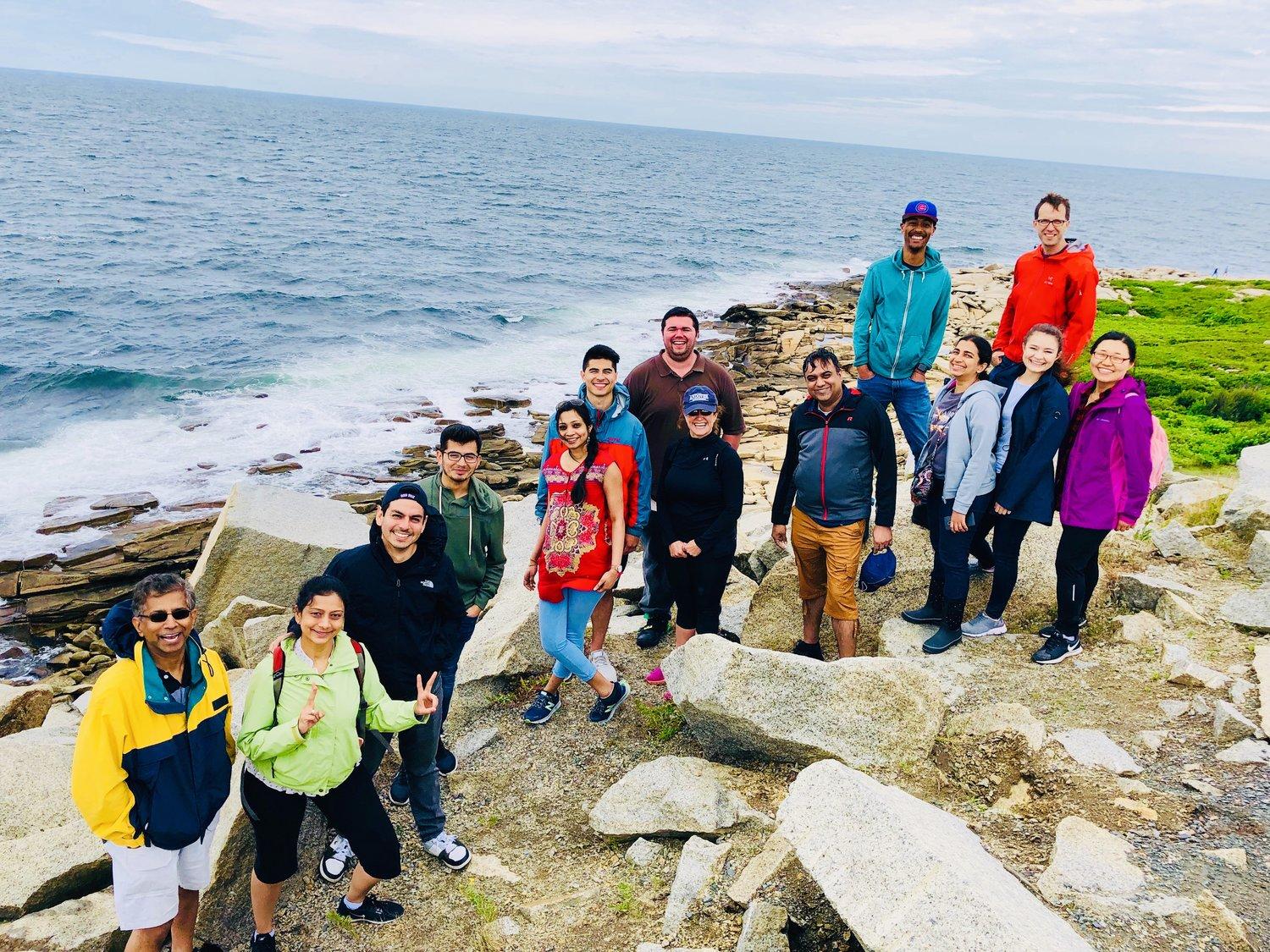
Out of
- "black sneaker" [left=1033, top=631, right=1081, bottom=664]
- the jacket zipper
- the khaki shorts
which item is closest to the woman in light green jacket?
the khaki shorts

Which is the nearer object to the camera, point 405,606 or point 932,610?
point 405,606

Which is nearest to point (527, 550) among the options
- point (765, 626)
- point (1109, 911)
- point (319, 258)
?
point (765, 626)

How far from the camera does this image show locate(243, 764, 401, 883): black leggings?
440cm

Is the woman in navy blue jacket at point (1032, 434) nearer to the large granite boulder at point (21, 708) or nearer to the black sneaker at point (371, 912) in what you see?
the black sneaker at point (371, 912)

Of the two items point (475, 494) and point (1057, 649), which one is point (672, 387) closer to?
point (475, 494)

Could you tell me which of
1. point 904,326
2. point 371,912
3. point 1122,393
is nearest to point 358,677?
point 371,912

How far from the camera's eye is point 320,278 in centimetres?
3825

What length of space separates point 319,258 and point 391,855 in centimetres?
4302

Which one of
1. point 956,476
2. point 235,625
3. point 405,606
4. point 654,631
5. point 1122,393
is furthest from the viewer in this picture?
point 235,625

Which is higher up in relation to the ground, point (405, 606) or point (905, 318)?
point (905, 318)

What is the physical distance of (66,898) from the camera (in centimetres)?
501

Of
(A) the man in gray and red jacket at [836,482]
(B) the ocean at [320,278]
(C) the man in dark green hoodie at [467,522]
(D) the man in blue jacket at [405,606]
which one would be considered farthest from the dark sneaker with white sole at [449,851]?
(B) the ocean at [320,278]

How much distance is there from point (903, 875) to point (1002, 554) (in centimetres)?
379

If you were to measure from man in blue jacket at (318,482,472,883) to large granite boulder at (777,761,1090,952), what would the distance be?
228 cm
